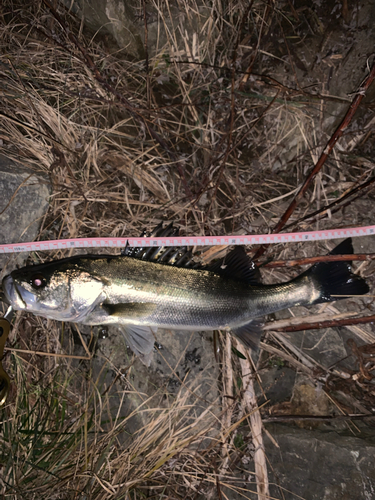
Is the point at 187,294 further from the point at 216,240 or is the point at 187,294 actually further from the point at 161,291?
the point at 216,240

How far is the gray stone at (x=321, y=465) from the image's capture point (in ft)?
11.7

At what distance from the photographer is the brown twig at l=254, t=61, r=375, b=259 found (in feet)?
11.5

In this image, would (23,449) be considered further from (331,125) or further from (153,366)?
(331,125)

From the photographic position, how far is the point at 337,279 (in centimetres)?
373

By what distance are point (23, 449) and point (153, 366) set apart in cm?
162

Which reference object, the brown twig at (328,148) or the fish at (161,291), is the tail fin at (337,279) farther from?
the brown twig at (328,148)

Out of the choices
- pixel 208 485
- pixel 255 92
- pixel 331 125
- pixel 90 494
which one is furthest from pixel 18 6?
pixel 208 485

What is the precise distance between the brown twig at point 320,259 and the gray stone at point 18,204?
2.94m

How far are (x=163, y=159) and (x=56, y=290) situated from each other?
2.09 metres

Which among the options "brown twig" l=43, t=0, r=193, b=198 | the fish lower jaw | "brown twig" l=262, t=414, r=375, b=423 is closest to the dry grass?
"brown twig" l=43, t=0, r=193, b=198

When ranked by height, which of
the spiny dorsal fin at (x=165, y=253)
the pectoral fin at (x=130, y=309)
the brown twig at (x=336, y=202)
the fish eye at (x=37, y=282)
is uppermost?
the brown twig at (x=336, y=202)

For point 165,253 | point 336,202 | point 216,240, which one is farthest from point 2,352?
point 336,202

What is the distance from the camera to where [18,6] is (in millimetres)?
4027

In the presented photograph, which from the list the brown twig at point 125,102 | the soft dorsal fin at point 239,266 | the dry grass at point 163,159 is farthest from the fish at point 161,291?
the brown twig at point 125,102
